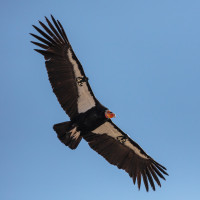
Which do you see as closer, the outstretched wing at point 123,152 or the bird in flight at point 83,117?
the bird in flight at point 83,117

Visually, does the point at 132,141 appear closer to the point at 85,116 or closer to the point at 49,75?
the point at 85,116

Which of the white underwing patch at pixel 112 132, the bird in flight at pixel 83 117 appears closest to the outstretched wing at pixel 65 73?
the bird in flight at pixel 83 117

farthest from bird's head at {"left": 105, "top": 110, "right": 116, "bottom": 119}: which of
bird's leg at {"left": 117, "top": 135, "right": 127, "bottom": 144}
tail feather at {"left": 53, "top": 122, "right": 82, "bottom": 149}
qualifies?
bird's leg at {"left": 117, "top": 135, "right": 127, "bottom": 144}

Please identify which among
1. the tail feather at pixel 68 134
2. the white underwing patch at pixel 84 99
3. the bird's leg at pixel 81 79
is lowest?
the tail feather at pixel 68 134

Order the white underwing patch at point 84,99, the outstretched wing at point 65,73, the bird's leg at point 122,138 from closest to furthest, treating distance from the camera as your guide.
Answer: the outstretched wing at point 65,73 → the white underwing patch at point 84,99 → the bird's leg at point 122,138

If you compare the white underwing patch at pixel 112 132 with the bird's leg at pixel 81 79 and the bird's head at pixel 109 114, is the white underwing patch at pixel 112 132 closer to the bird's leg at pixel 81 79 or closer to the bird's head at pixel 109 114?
the bird's head at pixel 109 114

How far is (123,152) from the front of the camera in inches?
635

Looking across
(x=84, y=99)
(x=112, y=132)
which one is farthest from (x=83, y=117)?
(x=112, y=132)

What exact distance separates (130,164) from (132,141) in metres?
1.03

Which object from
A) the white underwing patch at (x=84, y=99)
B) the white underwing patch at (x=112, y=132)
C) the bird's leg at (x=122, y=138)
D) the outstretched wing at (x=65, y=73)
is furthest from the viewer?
the bird's leg at (x=122, y=138)

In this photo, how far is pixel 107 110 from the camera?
47.9ft

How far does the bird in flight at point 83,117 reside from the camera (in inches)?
539

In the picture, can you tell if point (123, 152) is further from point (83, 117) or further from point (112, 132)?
point (83, 117)

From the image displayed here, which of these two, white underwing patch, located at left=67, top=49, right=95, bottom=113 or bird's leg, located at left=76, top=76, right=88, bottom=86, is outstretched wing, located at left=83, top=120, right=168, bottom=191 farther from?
bird's leg, located at left=76, top=76, right=88, bottom=86
